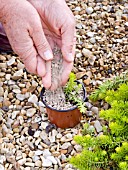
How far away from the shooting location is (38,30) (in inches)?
65.7

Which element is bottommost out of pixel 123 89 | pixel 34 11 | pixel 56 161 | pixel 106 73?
pixel 56 161

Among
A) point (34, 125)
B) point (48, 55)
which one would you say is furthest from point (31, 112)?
point (48, 55)

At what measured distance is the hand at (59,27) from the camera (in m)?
1.72

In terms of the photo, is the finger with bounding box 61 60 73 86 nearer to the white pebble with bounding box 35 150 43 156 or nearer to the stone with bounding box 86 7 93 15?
the white pebble with bounding box 35 150 43 156

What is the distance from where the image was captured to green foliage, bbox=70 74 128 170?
1.69 m

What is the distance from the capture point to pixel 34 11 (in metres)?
1.68

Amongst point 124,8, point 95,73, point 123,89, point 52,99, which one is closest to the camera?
point 123,89

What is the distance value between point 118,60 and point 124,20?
320mm

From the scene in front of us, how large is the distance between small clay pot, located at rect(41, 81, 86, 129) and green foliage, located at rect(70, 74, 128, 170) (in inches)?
7.2

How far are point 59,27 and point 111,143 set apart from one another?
0.47 m

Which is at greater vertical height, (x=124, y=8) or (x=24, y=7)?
(x=24, y=7)

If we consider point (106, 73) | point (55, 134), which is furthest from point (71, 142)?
point (106, 73)

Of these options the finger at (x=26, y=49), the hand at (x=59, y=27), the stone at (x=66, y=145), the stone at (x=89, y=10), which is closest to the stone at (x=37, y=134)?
the stone at (x=66, y=145)

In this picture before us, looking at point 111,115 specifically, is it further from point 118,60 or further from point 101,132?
point 118,60
